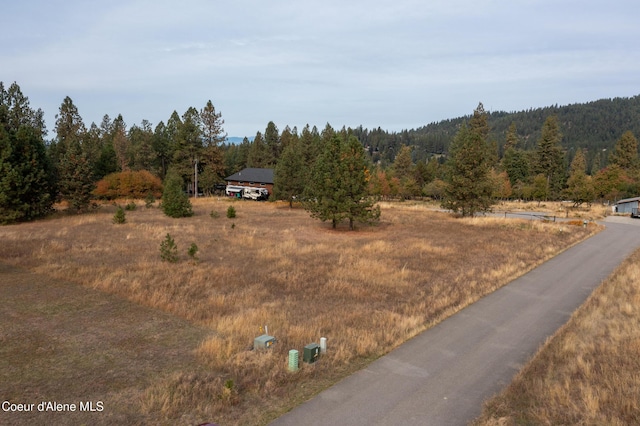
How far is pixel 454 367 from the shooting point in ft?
34.3

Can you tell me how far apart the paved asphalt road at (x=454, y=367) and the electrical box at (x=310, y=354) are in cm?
114

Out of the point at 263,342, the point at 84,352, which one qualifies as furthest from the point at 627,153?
the point at 84,352

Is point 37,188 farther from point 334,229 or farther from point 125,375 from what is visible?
point 125,375

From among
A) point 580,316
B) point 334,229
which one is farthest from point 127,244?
point 580,316

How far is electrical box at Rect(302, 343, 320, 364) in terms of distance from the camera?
10.3m

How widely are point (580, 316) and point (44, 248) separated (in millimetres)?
29243

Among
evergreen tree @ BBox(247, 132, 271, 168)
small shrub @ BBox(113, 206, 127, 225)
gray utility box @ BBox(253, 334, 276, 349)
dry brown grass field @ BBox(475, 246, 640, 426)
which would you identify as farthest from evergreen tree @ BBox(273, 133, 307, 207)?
gray utility box @ BBox(253, 334, 276, 349)

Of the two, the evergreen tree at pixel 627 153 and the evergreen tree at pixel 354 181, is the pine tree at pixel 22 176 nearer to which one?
the evergreen tree at pixel 354 181

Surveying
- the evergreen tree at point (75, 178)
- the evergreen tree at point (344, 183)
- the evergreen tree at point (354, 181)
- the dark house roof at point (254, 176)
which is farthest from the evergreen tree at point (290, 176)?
the evergreen tree at point (75, 178)

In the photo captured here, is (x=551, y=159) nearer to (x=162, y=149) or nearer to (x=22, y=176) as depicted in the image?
(x=162, y=149)

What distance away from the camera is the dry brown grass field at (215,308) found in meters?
8.97

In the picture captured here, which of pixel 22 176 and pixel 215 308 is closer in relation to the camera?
pixel 215 308

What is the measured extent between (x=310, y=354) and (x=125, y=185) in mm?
59523

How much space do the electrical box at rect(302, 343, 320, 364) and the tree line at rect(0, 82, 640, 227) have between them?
916 inches
